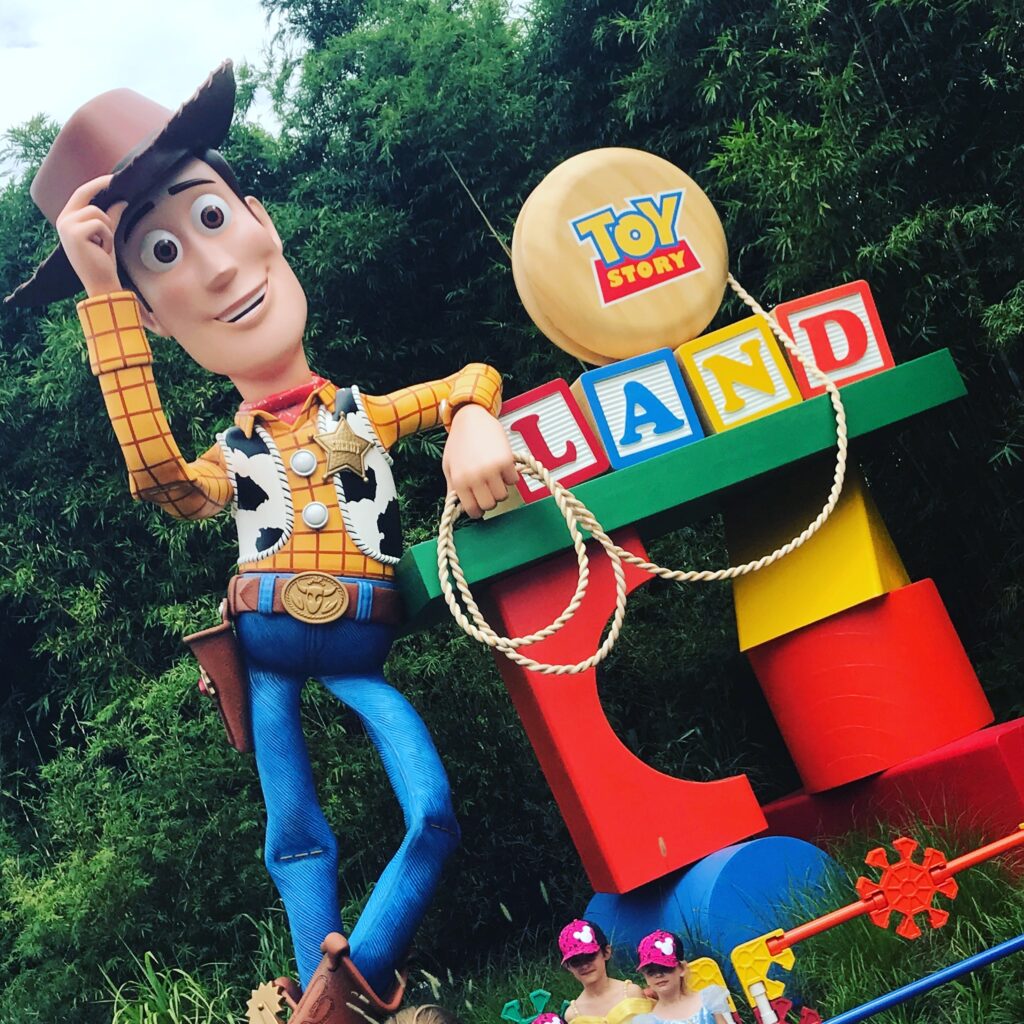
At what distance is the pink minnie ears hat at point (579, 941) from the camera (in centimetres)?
275

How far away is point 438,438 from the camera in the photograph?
605 cm

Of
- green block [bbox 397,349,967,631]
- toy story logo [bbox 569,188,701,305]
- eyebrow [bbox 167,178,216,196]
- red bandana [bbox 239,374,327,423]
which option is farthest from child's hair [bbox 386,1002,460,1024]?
eyebrow [bbox 167,178,216,196]

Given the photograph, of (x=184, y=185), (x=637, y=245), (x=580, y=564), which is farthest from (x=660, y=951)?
(x=184, y=185)

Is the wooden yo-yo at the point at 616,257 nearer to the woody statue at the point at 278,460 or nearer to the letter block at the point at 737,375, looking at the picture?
the letter block at the point at 737,375

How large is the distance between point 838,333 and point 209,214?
6.27ft

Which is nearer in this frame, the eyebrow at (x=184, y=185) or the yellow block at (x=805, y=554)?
the yellow block at (x=805, y=554)

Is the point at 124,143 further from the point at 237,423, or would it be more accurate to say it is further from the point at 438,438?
the point at 438,438

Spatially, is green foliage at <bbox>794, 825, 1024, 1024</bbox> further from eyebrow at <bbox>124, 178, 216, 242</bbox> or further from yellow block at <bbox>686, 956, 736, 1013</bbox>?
eyebrow at <bbox>124, 178, 216, 242</bbox>

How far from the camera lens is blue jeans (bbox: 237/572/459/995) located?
133 inches

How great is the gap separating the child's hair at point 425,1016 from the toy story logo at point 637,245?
1.98 m

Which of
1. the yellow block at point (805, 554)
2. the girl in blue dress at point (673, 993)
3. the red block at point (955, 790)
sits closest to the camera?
the girl in blue dress at point (673, 993)

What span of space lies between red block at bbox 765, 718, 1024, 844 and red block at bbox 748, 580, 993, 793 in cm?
7

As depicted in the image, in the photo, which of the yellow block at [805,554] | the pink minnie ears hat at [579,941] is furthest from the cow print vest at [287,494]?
the pink minnie ears hat at [579,941]

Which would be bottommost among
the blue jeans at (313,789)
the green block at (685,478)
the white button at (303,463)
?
the blue jeans at (313,789)
